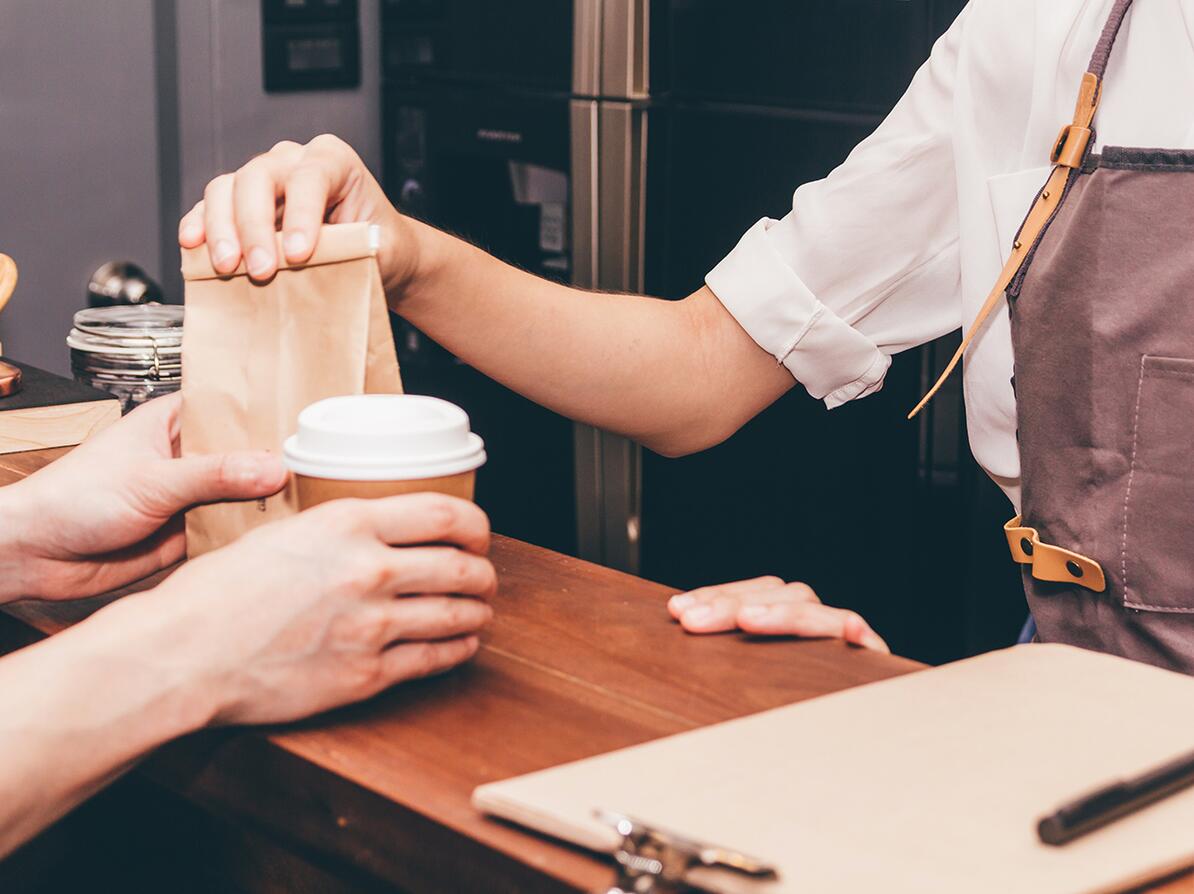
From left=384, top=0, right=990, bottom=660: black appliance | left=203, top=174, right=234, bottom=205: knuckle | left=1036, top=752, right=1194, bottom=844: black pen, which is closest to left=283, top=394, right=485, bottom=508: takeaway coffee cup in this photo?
left=203, top=174, right=234, bottom=205: knuckle

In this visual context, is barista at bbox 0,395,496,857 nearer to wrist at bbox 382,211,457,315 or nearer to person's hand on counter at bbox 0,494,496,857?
person's hand on counter at bbox 0,494,496,857

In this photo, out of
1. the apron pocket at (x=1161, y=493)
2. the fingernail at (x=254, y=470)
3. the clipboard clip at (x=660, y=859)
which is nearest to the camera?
the clipboard clip at (x=660, y=859)

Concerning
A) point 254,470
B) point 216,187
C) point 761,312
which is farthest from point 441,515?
point 761,312

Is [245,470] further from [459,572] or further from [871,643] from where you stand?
[871,643]

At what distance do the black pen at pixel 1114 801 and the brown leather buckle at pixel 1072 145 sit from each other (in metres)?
0.59

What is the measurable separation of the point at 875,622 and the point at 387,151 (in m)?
1.35

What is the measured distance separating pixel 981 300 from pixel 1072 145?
19 cm

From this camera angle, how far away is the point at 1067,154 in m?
1.11

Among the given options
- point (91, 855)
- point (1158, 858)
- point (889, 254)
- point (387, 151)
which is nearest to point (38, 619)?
point (91, 855)

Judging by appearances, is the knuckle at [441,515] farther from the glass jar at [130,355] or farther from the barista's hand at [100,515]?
the glass jar at [130,355]

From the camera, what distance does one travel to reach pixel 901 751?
68 cm

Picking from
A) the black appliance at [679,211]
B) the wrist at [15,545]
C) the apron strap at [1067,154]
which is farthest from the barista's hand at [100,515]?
the black appliance at [679,211]

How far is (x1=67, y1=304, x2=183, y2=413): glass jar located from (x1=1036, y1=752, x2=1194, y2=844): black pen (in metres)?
1.07

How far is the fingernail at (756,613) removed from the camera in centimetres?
89
